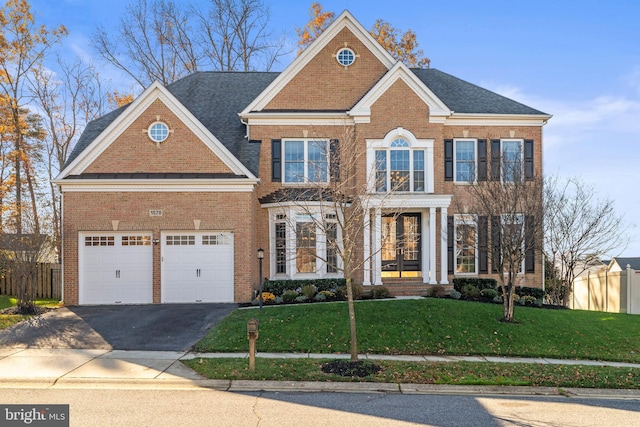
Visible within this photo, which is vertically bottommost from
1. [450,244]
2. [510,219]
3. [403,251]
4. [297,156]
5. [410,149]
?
[403,251]

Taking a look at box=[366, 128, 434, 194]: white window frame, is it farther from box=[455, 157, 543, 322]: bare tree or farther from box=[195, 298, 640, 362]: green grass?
box=[195, 298, 640, 362]: green grass

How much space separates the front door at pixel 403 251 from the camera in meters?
20.5

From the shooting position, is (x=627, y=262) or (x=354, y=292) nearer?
(x=354, y=292)

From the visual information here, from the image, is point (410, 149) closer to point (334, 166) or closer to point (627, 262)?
point (334, 166)

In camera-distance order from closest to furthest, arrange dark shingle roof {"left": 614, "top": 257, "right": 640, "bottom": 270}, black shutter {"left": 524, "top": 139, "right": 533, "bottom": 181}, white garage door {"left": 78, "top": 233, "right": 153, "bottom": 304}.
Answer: white garage door {"left": 78, "top": 233, "right": 153, "bottom": 304}
black shutter {"left": 524, "top": 139, "right": 533, "bottom": 181}
dark shingle roof {"left": 614, "top": 257, "right": 640, "bottom": 270}

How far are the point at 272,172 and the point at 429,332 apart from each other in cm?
960

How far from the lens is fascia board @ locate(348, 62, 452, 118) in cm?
1930

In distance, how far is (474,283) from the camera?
19312 mm

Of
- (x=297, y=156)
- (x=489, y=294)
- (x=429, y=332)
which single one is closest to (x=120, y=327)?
(x=429, y=332)

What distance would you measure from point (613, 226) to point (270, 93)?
1649cm

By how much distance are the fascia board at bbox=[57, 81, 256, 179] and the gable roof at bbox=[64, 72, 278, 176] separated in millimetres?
980

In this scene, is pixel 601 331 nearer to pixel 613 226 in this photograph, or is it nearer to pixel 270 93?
pixel 613 226

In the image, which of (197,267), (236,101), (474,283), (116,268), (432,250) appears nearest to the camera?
(116,268)

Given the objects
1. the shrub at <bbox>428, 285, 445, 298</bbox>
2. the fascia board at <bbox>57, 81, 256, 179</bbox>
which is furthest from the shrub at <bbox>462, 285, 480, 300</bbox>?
the fascia board at <bbox>57, 81, 256, 179</bbox>
